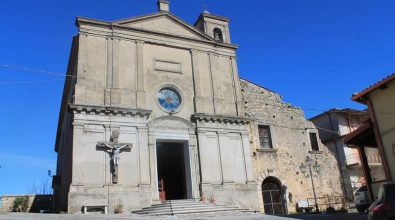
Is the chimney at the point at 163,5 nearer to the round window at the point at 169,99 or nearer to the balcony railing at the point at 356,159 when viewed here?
the round window at the point at 169,99

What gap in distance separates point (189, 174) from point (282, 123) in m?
8.39

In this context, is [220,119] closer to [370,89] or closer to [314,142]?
[314,142]

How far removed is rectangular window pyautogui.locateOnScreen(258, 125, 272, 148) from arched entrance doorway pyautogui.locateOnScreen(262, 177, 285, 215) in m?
2.18

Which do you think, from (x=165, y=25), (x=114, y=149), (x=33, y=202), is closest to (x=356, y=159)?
(x=165, y=25)

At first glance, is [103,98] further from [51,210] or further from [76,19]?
[51,210]

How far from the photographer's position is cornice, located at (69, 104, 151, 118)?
20031 millimetres

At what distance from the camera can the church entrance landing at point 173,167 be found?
23141 millimetres

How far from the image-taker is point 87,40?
22.1 metres

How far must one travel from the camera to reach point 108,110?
68.0 feet

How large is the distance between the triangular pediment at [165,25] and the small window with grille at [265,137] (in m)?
6.68

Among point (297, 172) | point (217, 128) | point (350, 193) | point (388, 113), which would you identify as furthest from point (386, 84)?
point (350, 193)

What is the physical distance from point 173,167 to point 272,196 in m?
6.77

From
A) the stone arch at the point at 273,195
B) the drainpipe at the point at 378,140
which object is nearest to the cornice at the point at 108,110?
the stone arch at the point at 273,195

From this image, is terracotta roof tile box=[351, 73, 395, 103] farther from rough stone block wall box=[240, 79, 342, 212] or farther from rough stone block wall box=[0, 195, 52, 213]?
rough stone block wall box=[0, 195, 52, 213]
